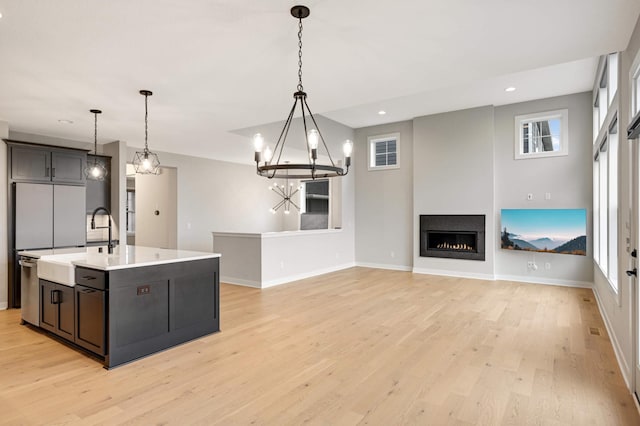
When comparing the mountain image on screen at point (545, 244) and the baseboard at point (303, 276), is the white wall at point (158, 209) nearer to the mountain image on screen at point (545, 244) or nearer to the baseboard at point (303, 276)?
the baseboard at point (303, 276)

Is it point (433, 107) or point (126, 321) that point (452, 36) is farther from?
point (433, 107)

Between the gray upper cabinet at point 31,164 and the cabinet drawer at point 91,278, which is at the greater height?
the gray upper cabinet at point 31,164

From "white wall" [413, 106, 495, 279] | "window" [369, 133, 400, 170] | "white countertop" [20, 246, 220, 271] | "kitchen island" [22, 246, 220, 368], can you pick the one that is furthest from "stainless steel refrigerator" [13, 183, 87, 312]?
"white wall" [413, 106, 495, 279]

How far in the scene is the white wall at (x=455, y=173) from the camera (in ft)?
23.0

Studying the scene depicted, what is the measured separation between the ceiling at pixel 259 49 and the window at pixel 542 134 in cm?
165

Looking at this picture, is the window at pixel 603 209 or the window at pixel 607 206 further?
the window at pixel 603 209

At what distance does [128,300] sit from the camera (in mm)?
3217

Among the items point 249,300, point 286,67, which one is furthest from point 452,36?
point 249,300

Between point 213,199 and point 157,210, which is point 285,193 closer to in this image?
point 213,199

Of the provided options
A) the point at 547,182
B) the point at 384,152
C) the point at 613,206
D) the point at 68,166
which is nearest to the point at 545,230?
the point at 547,182

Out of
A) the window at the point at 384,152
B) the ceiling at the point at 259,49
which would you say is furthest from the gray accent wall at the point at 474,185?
the ceiling at the point at 259,49

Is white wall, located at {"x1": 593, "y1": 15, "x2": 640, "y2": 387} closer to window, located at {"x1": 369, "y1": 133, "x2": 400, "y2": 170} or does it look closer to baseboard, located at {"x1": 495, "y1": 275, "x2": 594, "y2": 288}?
baseboard, located at {"x1": 495, "y1": 275, "x2": 594, "y2": 288}

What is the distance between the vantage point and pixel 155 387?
8.96 feet

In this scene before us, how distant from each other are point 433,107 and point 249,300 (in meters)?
5.05
